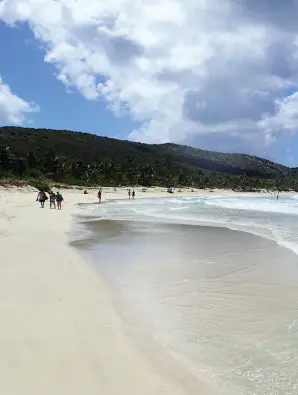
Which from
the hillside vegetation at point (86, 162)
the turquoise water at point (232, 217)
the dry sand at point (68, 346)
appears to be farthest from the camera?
the hillside vegetation at point (86, 162)

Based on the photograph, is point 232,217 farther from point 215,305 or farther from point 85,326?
point 85,326

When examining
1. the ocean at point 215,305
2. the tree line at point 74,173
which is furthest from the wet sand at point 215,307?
the tree line at point 74,173

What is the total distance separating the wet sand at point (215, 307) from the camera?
532 cm

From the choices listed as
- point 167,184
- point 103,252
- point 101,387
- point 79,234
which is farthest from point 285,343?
point 167,184

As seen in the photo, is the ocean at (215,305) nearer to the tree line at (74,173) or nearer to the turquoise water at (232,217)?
the turquoise water at (232,217)

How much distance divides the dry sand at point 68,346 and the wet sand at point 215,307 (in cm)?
34

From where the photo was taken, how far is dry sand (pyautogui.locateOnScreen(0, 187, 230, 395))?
181 inches

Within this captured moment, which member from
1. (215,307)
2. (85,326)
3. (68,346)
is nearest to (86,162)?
(215,307)

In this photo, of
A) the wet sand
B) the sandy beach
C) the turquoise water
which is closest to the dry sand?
the sandy beach

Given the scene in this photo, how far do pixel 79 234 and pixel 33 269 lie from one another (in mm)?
9324

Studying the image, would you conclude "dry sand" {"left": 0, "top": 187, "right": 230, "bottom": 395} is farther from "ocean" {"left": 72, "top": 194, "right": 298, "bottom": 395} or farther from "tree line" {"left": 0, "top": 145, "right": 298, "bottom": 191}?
"tree line" {"left": 0, "top": 145, "right": 298, "bottom": 191}

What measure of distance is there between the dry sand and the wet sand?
0.34 m

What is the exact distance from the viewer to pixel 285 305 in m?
7.99

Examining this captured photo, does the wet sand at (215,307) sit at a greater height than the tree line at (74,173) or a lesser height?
lesser
